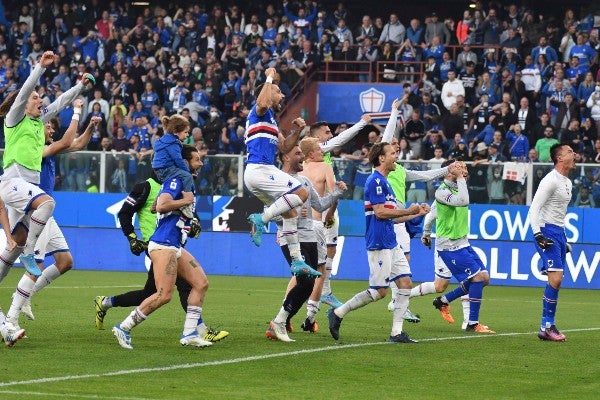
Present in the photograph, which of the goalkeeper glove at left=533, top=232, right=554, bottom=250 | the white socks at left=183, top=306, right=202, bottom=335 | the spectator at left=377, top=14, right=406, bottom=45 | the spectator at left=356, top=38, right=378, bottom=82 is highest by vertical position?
the spectator at left=377, top=14, right=406, bottom=45

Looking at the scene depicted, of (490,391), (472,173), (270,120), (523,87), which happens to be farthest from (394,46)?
(490,391)

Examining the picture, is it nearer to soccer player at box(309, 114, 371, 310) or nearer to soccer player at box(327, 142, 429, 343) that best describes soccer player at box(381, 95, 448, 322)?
soccer player at box(309, 114, 371, 310)

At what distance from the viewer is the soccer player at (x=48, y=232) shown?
13805 mm

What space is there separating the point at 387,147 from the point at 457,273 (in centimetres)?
341

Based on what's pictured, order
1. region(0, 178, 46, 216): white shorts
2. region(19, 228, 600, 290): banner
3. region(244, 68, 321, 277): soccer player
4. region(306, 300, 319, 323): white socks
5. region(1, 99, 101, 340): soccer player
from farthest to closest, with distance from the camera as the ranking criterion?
region(19, 228, 600, 290): banner
region(306, 300, 319, 323): white socks
region(244, 68, 321, 277): soccer player
region(1, 99, 101, 340): soccer player
region(0, 178, 46, 216): white shorts

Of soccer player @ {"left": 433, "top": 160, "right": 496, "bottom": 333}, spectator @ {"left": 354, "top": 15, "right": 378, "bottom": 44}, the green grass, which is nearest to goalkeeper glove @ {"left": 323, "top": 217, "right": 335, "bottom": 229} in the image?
the green grass

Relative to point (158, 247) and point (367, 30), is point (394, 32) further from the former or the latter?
point (158, 247)

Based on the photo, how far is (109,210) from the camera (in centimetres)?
2903

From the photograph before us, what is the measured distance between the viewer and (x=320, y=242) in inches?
635

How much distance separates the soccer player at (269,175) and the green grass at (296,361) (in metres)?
1.40

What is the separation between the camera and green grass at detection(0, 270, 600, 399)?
10531 mm

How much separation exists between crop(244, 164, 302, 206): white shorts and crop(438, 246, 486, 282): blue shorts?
11.0 feet

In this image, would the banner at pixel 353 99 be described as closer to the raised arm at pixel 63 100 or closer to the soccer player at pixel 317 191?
the soccer player at pixel 317 191

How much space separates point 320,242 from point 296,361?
12.6 ft
